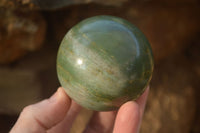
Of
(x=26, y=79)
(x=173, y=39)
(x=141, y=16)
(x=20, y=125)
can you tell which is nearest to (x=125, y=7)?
(x=141, y=16)

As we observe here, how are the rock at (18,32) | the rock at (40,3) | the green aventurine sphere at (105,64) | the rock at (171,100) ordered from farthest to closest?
the rock at (171,100)
the rock at (18,32)
the rock at (40,3)
the green aventurine sphere at (105,64)

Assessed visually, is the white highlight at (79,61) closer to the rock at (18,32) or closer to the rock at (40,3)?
the rock at (40,3)

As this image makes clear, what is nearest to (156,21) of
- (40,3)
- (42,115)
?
(40,3)

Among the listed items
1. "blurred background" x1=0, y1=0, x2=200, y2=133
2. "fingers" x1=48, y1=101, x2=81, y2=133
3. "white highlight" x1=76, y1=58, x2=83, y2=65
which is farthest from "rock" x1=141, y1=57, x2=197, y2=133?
"white highlight" x1=76, y1=58, x2=83, y2=65

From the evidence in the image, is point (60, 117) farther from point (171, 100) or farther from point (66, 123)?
point (171, 100)

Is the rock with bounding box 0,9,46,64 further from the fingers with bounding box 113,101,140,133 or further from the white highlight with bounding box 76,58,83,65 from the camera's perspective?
the fingers with bounding box 113,101,140,133

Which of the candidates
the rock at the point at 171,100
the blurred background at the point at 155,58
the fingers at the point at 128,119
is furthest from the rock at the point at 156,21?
the fingers at the point at 128,119

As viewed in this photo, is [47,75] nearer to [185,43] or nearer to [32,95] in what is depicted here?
[32,95]
